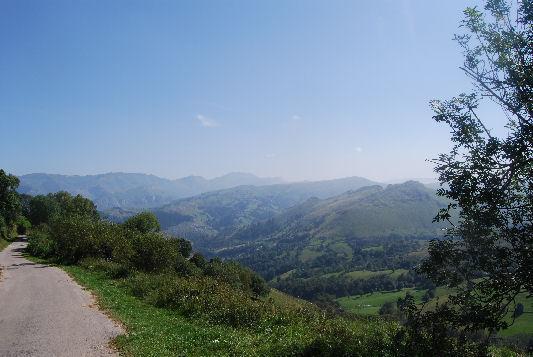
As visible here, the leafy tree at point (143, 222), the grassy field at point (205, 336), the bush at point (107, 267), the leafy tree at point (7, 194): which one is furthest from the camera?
the leafy tree at point (143, 222)

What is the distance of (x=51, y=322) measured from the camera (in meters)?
22.9

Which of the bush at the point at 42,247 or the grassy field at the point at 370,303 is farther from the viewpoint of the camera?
the grassy field at the point at 370,303

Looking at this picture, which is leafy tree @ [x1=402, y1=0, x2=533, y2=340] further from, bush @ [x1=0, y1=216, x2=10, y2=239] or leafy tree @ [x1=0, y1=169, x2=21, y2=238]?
bush @ [x1=0, y1=216, x2=10, y2=239]

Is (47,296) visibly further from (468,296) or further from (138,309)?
(468,296)

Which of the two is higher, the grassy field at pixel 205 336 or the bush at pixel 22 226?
the grassy field at pixel 205 336

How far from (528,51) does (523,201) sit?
4372mm

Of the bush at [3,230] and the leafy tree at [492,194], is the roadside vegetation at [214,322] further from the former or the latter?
the bush at [3,230]

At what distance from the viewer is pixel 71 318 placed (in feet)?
78.5

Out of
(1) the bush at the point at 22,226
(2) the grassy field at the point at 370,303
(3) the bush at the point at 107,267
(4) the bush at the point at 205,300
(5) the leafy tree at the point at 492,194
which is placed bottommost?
(2) the grassy field at the point at 370,303

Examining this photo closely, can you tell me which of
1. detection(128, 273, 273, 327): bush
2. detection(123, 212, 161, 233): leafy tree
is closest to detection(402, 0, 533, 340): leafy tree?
detection(128, 273, 273, 327): bush

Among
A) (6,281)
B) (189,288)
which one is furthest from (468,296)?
(6,281)

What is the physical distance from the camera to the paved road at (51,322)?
18047 mm

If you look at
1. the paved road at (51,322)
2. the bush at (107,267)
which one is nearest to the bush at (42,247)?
the bush at (107,267)

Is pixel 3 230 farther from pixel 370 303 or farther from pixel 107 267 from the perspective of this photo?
pixel 370 303
